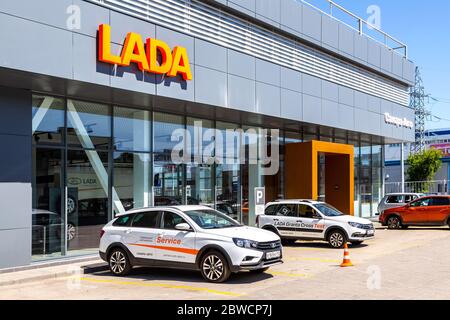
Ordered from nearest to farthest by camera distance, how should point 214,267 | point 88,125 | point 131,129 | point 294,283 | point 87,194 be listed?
point 294,283, point 214,267, point 87,194, point 88,125, point 131,129

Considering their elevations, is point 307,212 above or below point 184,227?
below

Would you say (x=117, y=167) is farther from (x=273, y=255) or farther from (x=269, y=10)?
(x=269, y=10)

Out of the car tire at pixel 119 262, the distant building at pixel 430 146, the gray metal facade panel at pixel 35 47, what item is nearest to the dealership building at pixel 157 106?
the gray metal facade panel at pixel 35 47

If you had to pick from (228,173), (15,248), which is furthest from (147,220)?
(228,173)

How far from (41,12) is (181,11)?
5732 mm

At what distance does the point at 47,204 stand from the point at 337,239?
8726mm

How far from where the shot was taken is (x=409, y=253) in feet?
48.8

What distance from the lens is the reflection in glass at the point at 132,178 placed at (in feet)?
52.2

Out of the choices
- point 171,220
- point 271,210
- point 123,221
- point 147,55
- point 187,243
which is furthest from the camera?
point 271,210

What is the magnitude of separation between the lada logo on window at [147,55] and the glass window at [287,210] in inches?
212

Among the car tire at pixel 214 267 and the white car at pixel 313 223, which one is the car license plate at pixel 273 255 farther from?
the white car at pixel 313 223

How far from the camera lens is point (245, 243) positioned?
10547 mm

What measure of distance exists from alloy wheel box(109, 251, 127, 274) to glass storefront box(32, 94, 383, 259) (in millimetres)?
2601

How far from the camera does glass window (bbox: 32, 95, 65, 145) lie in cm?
1358
